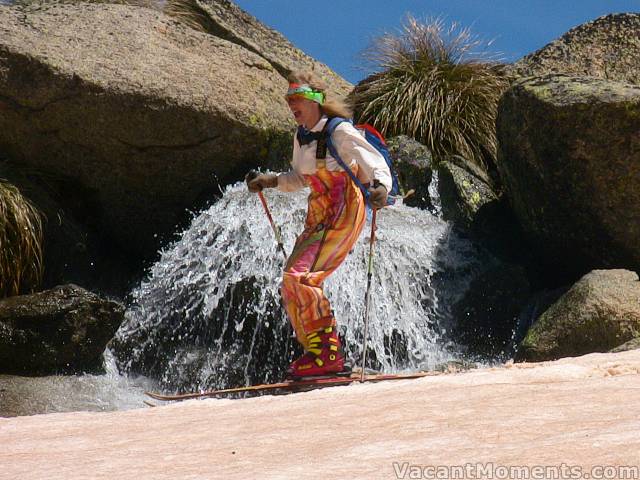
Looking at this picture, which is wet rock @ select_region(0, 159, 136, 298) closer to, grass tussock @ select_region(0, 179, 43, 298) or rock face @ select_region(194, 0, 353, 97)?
grass tussock @ select_region(0, 179, 43, 298)

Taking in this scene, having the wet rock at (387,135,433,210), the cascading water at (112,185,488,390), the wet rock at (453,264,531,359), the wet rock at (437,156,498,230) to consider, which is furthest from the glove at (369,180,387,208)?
the wet rock at (387,135,433,210)

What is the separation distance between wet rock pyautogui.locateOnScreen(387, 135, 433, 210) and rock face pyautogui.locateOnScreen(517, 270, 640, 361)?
2.69 meters

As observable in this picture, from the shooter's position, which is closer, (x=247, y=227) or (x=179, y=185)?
(x=247, y=227)

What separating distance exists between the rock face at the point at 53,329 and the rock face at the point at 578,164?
3835mm

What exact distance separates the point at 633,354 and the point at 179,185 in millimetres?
6236

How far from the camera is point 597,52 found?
37.9ft

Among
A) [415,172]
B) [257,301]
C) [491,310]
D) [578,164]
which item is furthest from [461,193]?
[257,301]

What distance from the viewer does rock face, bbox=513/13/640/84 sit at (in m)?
11.3

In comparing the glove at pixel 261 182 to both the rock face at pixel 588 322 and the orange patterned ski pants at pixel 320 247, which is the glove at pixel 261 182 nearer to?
the orange patterned ski pants at pixel 320 247

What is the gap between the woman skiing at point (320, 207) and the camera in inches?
225

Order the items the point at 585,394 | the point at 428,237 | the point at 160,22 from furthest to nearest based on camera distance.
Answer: the point at 160,22 → the point at 428,237 → the point at 585,394

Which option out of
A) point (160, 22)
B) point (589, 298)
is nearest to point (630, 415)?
point (589, 298)

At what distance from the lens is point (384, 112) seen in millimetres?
11188

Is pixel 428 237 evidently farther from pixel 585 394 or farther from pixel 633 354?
pixel 585 394
